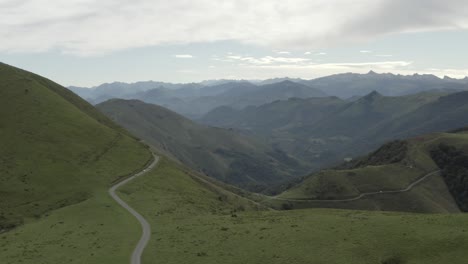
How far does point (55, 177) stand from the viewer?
10206 centimetres

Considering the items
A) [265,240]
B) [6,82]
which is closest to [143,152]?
[6,82]

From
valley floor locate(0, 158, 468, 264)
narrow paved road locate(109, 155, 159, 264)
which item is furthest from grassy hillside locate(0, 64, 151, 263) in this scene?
narrow paved road locate(109, 155, 159, 264)

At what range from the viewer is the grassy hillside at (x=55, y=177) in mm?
60616

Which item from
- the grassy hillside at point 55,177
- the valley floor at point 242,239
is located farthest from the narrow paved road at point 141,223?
the grassy hillside at point 55,177

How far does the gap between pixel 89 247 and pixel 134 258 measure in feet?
32.7

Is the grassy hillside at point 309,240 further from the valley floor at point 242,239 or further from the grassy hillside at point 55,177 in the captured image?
the grassy hillside at point 55,177

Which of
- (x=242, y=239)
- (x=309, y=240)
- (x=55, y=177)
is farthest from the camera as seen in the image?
(x=55, y=177)

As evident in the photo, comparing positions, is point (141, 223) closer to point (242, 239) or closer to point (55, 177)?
point (242, 239)

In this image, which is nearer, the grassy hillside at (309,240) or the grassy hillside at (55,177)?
the grassy hillside at (309,240)

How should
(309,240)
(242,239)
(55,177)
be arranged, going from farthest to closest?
1. (55,177)
2. (242,239)
3. (309,240)

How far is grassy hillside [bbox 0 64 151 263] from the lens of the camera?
60.6 m

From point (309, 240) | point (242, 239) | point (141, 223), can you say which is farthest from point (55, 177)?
point (309, 240)

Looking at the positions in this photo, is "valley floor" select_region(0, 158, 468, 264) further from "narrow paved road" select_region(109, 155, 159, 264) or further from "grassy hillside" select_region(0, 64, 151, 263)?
"narrow paved road" select_region(109, 155, 159, 264)

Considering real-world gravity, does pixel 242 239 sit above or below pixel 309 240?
below
